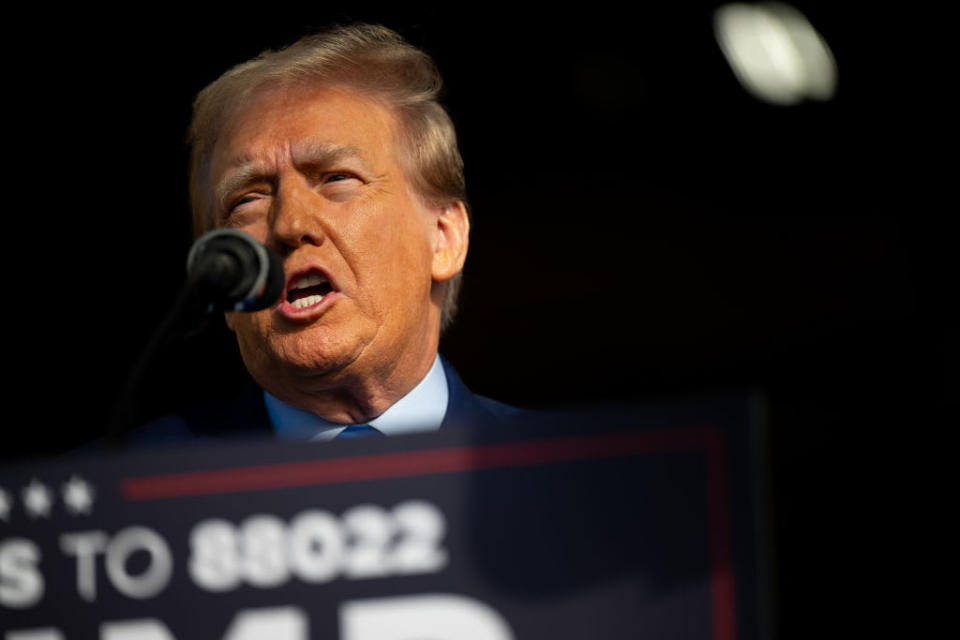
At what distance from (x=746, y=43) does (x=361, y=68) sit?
1.60 metres

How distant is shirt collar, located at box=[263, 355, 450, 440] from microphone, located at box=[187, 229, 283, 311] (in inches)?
25.0

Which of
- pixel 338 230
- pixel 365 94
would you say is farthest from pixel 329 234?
pixel 365 94

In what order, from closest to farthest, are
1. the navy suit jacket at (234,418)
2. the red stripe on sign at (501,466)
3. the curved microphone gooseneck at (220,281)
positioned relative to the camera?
1. the red stripe on sign at (501,466)
2. the curved microphone gooseneck at (220,281)
3. the navy suit jacket at (234,418)

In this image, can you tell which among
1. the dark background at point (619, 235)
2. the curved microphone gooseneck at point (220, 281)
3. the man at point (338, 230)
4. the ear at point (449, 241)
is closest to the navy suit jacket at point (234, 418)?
the man at point (338, 230)

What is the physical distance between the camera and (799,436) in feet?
11.4

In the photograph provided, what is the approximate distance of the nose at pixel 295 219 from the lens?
1789 mm

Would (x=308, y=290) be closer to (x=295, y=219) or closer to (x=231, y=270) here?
(x=295, y=219)

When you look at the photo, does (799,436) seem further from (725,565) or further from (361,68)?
(725,565)

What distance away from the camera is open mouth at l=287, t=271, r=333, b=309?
1.80 metres

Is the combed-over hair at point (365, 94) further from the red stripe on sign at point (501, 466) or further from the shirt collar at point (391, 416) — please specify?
the red stripe on sign at point (501, 466)

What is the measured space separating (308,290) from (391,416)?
0.74 ft

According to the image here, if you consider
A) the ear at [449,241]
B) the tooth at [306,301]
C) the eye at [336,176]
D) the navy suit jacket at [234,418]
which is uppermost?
the eye at [336,176]

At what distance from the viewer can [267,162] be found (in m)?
1.88

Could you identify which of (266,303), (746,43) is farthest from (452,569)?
(746,43)
